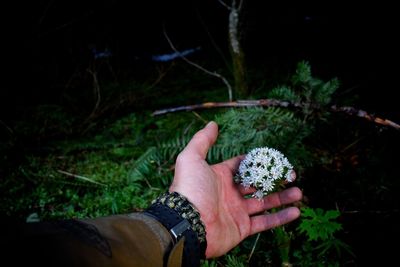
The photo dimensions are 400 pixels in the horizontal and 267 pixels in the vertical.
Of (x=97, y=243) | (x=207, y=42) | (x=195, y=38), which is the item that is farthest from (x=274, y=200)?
(x=195, y=38)

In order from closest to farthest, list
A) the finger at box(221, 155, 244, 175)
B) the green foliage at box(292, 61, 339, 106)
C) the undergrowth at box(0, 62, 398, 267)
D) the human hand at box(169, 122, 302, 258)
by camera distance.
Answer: the human hand at box(169, 122, 302, 258) < the undergrowth at box(0, 62, 398, 267) < the finger at box(221, 155, 244, 175) < the green foliage at box(292, 61, 339, 106)

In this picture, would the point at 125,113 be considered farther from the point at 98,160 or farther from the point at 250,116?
the point at 250,116

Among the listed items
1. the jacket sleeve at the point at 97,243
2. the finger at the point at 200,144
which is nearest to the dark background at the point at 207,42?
the finger at the point at 200,144

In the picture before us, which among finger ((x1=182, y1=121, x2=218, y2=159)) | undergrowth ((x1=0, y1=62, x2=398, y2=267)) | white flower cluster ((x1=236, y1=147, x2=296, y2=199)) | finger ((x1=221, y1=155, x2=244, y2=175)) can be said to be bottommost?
undergrowth ((x1=0, y1=62, x2=398, y2=267))

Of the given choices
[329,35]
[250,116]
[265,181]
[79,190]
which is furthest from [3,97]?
[329,35]

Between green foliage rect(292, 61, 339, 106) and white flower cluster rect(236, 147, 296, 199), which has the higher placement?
green foliage rect(292, 61, 339, 106)

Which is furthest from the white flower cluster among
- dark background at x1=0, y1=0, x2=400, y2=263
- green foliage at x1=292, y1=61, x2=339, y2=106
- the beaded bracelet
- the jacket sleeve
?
green foliage at x1=292, y1=61, x2=339, y2=106

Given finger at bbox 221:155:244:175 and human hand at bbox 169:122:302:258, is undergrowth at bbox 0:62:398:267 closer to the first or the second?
human hand at bbox 169:122:302:258
